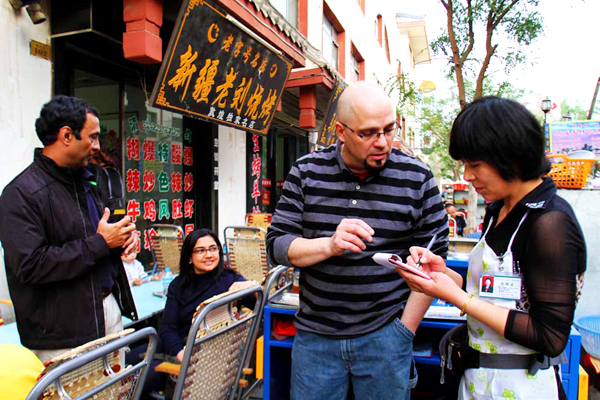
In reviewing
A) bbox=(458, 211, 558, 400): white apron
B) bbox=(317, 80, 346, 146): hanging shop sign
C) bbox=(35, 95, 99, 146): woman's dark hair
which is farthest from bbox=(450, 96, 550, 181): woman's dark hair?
bbox=(317, 80, 346, 146): hanging shop sign

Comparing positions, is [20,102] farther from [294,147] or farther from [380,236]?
[294,147]

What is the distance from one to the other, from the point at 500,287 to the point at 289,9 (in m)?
8.89

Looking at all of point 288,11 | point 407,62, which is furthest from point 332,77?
point 407,62

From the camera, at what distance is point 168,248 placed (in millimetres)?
4762

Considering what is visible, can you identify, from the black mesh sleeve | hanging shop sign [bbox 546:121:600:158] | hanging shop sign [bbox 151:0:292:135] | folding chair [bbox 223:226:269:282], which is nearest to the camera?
the black mesh sleeve

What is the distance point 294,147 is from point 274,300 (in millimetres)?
8111

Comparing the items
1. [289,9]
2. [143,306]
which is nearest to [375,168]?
[143,306]

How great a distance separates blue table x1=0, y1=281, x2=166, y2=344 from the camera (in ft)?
8.66

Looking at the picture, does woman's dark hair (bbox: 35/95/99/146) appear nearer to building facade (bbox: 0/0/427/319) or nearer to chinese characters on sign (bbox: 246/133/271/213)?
building facade (bbox: 0/0/427/319)

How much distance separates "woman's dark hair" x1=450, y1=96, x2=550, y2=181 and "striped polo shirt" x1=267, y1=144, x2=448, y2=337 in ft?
1.16

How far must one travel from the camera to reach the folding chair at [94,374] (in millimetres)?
1327

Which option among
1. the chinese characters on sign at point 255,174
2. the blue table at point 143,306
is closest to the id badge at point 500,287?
the blue table at point 143,306

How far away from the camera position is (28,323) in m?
1.95

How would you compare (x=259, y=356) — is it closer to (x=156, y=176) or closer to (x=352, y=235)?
(x=352, y=235)
